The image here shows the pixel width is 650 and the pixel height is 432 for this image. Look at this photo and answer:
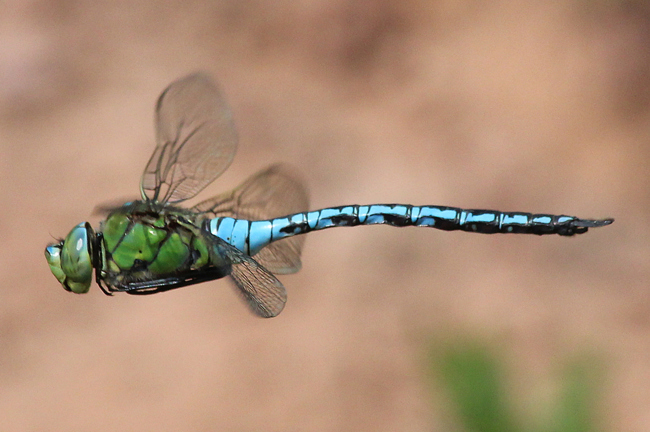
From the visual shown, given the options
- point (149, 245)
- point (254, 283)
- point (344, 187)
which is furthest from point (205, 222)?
point (344, 187)

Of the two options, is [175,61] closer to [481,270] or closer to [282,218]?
[481,270]

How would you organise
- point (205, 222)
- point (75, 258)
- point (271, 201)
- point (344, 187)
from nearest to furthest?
point (75, 258)
point (205, 222)
point (271, 201)
point (344, 187)

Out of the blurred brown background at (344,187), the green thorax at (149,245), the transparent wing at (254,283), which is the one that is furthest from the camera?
the blurred brown background at (344,187)

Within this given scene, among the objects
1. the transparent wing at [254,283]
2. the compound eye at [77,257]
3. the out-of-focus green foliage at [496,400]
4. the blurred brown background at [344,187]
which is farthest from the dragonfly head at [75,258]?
the blurred brown background at [344,187]

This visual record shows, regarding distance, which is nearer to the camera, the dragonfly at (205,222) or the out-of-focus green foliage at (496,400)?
the dragonfly at (205,222)

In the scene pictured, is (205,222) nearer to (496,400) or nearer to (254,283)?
(254,283)

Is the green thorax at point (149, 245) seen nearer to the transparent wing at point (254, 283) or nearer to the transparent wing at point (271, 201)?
the transparent wing at point (254, 283)

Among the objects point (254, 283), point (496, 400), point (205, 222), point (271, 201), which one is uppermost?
point (271, 201)

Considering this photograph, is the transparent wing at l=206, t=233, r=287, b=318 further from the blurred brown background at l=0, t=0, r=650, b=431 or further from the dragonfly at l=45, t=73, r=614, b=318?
the blurred brown background at l=0, t=0, r=650, b=431
